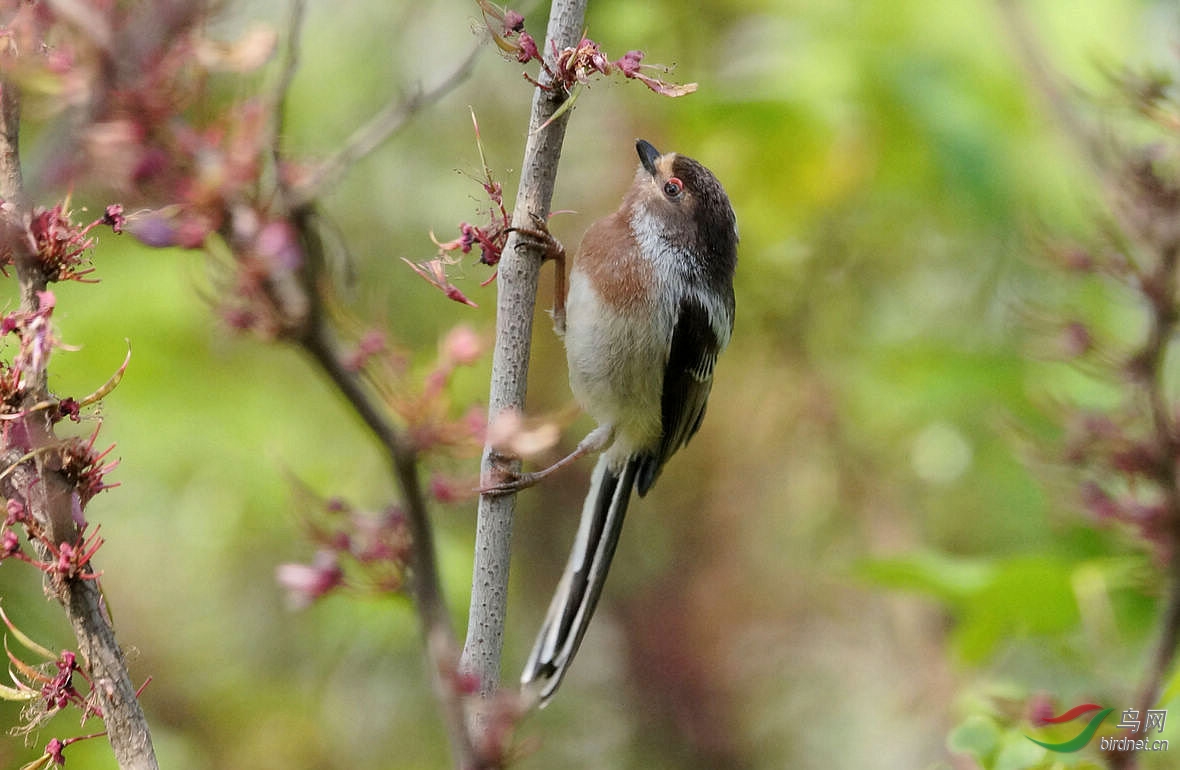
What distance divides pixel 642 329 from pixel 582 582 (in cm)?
83

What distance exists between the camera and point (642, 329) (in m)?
3.64

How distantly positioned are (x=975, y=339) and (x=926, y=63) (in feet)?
4.52

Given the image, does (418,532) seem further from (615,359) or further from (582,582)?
(615,359)

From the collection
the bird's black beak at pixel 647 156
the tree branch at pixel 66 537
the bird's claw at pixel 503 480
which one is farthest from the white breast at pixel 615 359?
the tree branch at pixel 66 537

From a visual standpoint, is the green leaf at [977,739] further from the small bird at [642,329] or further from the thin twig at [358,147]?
the thin twig at [358,147]

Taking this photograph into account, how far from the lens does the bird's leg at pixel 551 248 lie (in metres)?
2.34

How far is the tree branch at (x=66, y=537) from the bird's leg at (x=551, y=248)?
3.13ft

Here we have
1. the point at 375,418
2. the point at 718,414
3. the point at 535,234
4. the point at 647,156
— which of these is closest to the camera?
the point at 375,418

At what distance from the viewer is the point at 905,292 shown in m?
5.62

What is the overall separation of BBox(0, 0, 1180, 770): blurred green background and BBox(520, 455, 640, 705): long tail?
2.12 ft

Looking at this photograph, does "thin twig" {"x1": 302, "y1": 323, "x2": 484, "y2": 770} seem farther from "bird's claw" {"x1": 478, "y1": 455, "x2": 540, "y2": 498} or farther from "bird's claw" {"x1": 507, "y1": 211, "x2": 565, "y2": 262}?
"bird's claw" {"x1": 507, "y1": 211, "x2": 565, "y2": 262}

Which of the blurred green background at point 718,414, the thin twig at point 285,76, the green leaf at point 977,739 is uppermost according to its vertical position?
the thin twig at point 285,76

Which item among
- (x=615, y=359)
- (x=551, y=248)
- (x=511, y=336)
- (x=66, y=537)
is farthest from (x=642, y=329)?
(x=66, y=537)

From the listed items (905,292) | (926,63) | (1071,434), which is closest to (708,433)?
(905,292)
